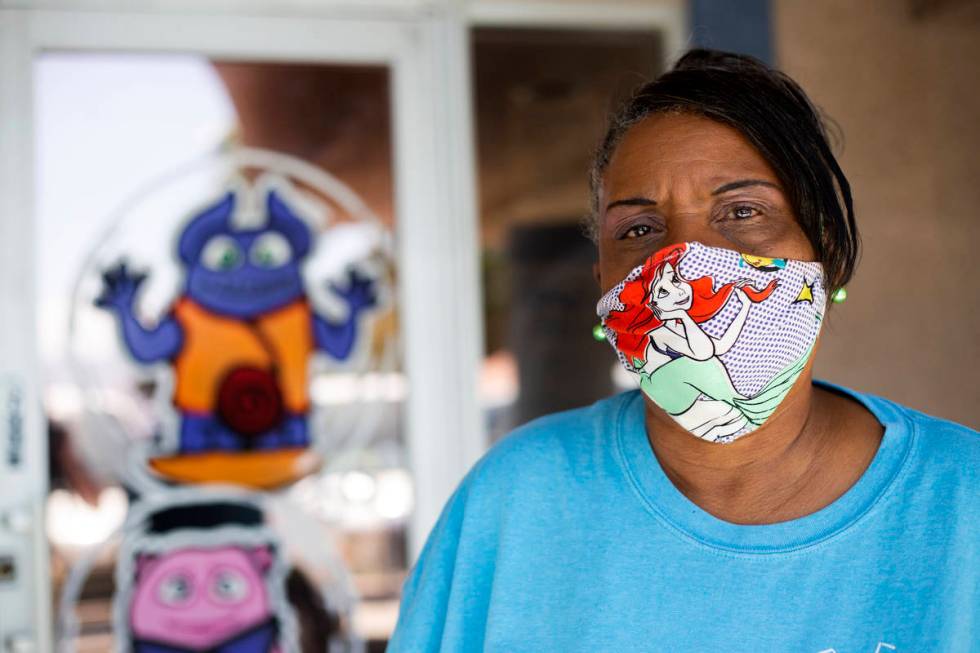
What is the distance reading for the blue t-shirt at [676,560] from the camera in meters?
1.15

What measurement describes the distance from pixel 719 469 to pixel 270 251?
178 centimetres

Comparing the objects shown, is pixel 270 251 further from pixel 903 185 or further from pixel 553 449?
pixel 903 185

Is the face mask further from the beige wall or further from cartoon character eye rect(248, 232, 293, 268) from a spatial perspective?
the beige wall

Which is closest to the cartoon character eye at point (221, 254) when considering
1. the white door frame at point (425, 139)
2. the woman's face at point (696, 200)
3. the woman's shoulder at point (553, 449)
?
the white door frame at point (425, 139)

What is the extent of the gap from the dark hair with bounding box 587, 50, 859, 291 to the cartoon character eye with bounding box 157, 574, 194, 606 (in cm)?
189

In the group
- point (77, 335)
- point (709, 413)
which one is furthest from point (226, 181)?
point (709, 413)

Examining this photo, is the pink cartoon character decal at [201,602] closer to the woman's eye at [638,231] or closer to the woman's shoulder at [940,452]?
the woman's eye at [638,231]

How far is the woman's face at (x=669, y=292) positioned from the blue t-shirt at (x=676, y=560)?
232 mm

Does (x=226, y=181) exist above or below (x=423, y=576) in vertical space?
above

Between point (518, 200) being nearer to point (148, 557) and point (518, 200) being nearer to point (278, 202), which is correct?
point (278, 202)

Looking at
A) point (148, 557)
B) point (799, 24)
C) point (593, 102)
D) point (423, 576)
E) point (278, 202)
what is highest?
point (799, 24)

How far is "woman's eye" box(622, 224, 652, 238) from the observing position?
1334mm

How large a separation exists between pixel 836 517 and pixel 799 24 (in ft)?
7.21

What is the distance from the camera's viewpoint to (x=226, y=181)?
109 inches
